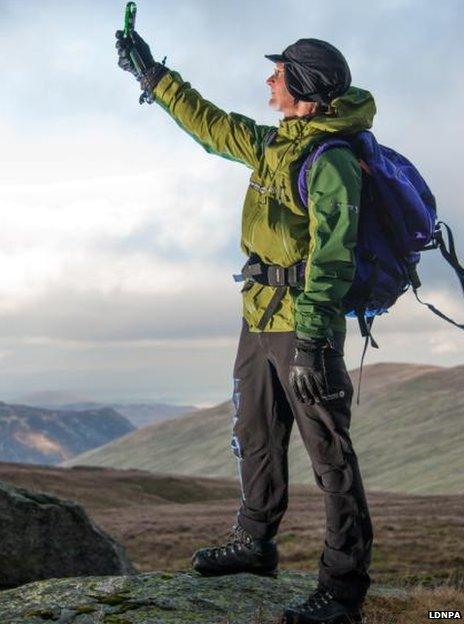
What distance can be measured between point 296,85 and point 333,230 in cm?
149

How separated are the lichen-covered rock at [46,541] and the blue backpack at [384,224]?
9339 millimetres

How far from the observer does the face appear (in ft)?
24.2

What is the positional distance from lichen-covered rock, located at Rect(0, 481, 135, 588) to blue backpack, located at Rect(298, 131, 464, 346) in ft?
30.6

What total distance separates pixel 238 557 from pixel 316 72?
4389mm

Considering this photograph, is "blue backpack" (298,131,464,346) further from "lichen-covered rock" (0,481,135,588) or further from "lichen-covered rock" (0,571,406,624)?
"lichen-covered rock" (0,481,135,588)

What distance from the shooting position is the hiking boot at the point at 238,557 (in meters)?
7.86

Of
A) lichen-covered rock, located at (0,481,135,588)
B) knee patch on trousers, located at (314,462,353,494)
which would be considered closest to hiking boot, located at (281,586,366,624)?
knee patch on trousers, located at (314,462,353,494)

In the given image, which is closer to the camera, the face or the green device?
the face

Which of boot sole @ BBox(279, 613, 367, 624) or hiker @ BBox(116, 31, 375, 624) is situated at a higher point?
hiker @ BBox(116, 31, 375, 624)

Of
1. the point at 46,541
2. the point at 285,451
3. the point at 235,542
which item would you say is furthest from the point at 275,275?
the point at 46,541

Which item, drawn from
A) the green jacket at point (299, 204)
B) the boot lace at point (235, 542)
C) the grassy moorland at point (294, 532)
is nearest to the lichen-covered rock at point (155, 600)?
the boot lace at point (235, 542)

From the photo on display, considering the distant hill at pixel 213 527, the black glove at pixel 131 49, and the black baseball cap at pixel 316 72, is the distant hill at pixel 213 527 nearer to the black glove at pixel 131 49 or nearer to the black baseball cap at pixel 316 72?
the black baseball cap at pixel 316 72

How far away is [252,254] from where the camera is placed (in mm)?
7336

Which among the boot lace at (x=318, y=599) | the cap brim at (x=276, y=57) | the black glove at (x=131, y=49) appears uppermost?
the black glove at (x=131, y=49)
